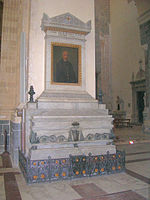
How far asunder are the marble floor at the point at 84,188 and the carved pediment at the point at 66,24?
9.71ft

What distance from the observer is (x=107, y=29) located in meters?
14.6

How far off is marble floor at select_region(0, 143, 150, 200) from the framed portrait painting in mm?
1979

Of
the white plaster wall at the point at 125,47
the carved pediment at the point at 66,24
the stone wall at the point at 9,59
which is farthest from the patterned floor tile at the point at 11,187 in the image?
the white plaster wall at the point at 125,47

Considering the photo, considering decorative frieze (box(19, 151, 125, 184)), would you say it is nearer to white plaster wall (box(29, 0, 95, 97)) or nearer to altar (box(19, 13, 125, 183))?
altar (box(19, 13, 125, 183))

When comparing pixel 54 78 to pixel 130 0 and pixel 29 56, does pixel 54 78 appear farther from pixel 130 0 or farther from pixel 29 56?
pixel 130 0

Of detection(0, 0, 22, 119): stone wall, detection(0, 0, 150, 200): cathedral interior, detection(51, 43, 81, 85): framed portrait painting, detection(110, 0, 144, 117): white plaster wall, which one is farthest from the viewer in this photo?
detection(110, 0, 144, 117): white plaster wall

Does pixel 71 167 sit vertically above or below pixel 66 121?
below

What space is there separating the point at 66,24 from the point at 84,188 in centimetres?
314

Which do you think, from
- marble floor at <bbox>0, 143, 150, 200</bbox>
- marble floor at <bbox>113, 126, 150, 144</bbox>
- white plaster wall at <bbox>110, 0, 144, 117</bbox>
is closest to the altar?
marble floor at <bbox>0, 143, 150, 200</bbox>

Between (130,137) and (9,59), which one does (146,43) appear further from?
(9,59)

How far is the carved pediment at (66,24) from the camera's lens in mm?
4102

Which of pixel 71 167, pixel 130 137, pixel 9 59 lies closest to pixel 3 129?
pixel 9 59

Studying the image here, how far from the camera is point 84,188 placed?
3090 mm

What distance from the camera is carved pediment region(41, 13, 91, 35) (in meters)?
4.10
